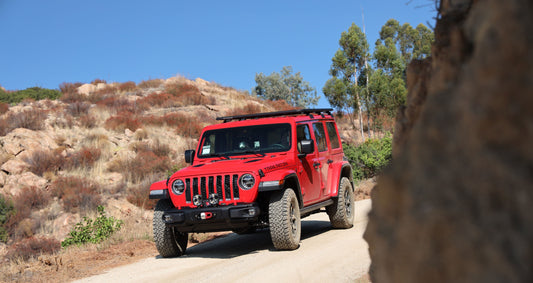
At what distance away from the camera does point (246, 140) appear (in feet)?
28.2

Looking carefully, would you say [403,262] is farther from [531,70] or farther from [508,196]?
[531,70]

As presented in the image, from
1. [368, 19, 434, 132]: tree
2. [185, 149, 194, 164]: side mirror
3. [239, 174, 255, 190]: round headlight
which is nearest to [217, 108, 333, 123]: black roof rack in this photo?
[185, 149, 194, 164]: side mirror

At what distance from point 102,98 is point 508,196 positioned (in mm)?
34682

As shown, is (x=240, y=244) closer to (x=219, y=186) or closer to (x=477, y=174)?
(x=219, y=186)

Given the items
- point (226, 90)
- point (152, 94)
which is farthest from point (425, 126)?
point (226, 90)

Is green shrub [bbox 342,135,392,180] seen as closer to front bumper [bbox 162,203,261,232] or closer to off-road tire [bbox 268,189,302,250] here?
off-road tire [bbox 268,189,302,250]

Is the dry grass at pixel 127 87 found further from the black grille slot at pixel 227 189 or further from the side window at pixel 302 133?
the black grille slot at pixel 227 189

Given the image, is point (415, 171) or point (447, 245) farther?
point (415, 171)

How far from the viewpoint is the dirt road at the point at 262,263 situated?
568 cm

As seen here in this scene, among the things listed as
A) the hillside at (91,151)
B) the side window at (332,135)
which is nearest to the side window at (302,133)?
the side window at (332,135)

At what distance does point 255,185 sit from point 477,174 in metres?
6.07

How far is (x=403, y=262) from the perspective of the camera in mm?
1521

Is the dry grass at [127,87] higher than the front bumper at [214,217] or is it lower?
higher

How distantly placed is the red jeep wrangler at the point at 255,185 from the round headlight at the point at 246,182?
0.01 m
